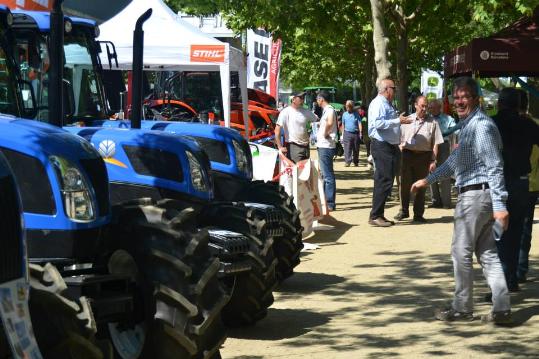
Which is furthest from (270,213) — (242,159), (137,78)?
(137,78)

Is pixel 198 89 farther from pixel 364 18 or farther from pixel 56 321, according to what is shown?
pixel 56 321

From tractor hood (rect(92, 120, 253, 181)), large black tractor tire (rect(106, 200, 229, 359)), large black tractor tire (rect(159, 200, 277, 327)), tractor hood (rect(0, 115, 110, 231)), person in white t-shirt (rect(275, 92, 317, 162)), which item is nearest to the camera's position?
tractor hood (rect(0, 115, 110, 231))

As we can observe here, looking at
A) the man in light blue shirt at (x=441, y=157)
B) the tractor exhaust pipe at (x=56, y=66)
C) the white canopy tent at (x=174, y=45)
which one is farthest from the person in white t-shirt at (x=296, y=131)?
the tractor exhaust pipe at (x=56, y=66)

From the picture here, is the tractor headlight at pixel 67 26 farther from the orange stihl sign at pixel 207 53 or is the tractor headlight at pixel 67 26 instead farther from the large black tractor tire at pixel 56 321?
the orange stihl sign at pixel 207 53

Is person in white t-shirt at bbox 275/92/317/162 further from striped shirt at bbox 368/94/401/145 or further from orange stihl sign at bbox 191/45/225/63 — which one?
striped shirt at bbox 368/94/401/145

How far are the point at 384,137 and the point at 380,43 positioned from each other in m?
5.09

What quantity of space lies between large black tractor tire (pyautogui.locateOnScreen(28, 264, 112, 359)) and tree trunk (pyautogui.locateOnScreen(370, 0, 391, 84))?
15.5 m

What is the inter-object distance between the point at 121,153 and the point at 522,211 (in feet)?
13.1

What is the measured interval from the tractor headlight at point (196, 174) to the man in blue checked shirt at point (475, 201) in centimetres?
205

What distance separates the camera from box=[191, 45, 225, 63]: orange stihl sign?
18.9m

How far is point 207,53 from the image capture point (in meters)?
19.0

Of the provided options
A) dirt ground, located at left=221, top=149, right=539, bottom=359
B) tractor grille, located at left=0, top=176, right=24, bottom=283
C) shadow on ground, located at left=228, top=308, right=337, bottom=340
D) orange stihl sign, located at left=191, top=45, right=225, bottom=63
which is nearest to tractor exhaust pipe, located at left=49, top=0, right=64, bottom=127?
dirt ground, located at left=221, top=149, right=539, bottom=359

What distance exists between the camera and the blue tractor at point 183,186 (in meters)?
8.05

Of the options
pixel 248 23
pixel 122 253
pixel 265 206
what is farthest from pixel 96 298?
pixel 248 23
